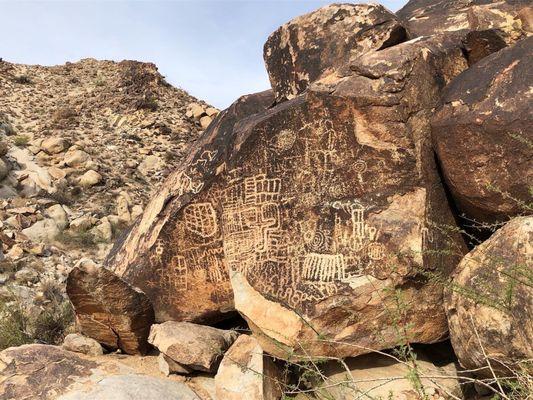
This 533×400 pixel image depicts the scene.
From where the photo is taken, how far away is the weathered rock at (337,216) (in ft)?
11.6

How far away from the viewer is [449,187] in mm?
3635

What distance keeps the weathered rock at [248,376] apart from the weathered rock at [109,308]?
0.77 m

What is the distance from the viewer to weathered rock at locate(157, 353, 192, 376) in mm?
3881

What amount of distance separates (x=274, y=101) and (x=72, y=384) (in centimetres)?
299

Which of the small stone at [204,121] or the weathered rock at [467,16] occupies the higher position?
the small stone at [204,121]

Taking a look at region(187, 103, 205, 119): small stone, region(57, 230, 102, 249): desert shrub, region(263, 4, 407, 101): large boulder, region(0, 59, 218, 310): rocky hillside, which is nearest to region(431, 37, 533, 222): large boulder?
region(263, 4, 407, 101): large boulder

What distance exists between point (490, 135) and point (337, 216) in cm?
114

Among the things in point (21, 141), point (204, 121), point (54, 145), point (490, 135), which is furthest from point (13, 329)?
point (204, 121)

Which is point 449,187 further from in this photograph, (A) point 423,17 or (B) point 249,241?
(A) point 423,17

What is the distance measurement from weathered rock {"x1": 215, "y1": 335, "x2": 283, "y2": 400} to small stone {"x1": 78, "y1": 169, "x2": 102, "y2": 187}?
872cm

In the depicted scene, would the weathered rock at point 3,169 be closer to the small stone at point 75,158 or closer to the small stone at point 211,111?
the small stone at point 75,158

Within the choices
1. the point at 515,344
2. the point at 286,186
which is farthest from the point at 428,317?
the point at 286,186

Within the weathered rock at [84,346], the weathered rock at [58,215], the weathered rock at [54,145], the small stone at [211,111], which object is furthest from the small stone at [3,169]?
the weathered rock at [84,346]

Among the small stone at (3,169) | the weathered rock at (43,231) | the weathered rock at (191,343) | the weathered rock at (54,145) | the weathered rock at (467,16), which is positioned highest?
the weathered rock at (54,145)
